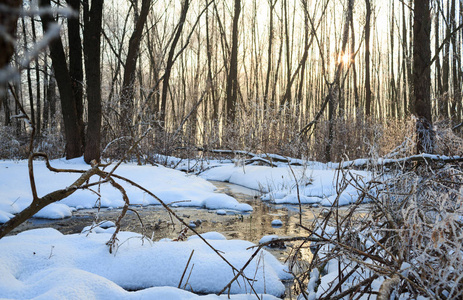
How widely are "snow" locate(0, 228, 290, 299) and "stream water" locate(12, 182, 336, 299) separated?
22.1 inches

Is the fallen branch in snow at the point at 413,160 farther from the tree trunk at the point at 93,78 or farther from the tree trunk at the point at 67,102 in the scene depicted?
the tree trunk at the point at 67,102

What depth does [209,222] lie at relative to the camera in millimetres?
3803

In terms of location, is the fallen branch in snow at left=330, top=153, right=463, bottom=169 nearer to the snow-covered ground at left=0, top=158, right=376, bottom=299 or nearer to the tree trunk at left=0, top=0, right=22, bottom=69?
the snow-covered ground at left=0, top=158, right=376, bottom=299

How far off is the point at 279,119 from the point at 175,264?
6.99 metres

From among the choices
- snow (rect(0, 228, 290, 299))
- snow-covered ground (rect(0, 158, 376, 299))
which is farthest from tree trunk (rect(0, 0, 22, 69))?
snow (rect(0, 228, 290, 299))

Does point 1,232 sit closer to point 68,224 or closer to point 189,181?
point 68,224

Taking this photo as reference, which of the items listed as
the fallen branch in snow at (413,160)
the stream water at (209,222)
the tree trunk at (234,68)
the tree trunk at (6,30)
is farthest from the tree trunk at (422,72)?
the tree trunk at (234,68)

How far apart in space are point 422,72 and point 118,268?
4452mm

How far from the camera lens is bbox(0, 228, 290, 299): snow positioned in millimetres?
1600

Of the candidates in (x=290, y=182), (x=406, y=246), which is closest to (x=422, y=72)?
(x=290, y=182)

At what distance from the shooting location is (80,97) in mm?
7363

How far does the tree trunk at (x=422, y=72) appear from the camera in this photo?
14.7ft

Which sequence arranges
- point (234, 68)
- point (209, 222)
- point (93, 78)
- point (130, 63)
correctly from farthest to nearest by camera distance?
point (234, 68) → point (130, 63) → point (93, 78) → point (209, 222)

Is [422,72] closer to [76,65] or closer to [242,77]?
[76,65]
